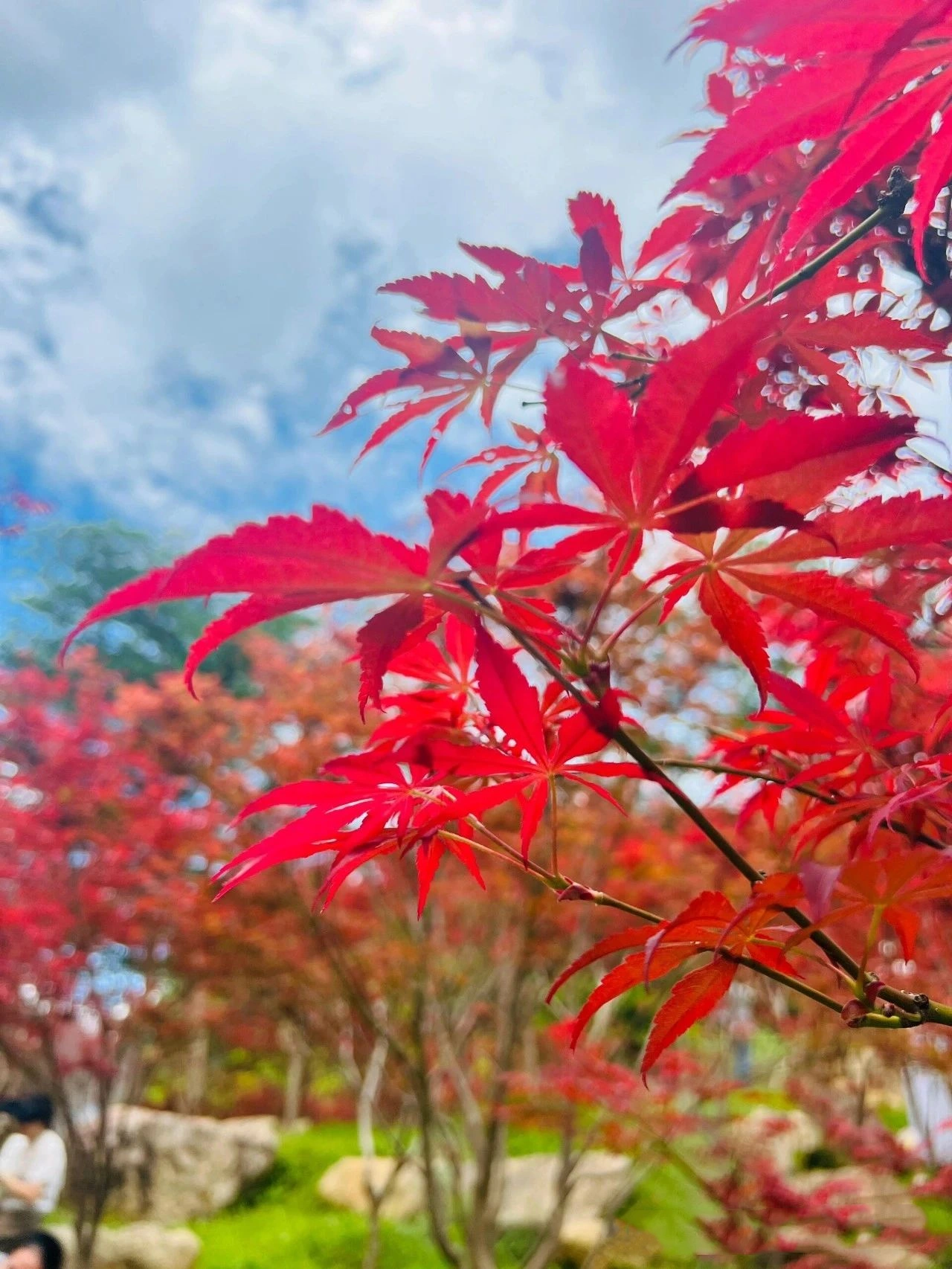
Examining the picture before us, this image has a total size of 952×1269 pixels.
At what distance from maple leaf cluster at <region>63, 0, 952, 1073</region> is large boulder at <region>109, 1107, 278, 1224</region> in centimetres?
789

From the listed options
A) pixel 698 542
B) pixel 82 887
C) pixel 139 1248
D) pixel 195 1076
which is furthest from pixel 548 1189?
pixel 698 542

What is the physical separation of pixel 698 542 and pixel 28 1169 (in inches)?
174

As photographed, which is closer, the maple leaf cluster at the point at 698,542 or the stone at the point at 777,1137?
the maple leaf cluster at the point at 698,542

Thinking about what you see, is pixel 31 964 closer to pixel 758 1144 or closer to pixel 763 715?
pixel 758 1144

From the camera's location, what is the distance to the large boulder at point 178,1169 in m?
6.90

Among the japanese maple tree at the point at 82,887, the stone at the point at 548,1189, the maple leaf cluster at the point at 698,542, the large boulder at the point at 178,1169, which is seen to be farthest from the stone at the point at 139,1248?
the maple leaf cluster at the point at 698,542

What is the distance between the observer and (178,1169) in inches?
275

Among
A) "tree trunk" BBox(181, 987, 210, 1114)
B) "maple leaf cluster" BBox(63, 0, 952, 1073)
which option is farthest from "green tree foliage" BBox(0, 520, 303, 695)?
"maple leaf cluster" BBox(63, 0, 952, 1073)

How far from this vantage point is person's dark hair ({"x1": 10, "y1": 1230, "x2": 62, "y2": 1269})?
3223 millimetres

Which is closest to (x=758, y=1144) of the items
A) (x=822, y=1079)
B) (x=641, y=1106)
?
(x=641, y=1106)

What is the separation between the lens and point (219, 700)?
4.74 metres

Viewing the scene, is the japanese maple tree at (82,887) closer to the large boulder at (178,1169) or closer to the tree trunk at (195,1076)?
the large boulder at (178,1169)

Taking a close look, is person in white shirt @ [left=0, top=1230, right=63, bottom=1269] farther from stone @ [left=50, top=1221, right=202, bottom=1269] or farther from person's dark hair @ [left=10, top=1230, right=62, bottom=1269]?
stone @ [left=50, top=1221, right=202, bottom=1269]

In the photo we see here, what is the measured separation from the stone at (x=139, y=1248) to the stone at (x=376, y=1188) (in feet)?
4.23
